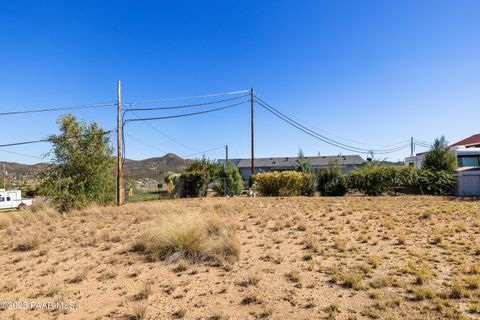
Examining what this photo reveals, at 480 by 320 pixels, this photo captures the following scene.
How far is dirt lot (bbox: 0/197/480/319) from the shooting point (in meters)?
4.23

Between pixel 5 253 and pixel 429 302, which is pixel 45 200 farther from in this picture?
pixel 429 302

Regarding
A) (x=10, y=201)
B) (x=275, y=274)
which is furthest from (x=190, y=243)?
(x=10, y=201)

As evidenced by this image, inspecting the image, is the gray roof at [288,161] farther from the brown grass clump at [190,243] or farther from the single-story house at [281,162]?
the brown grass clump at [190,243]

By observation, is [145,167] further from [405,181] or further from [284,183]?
[405,181]

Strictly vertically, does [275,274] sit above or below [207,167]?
below

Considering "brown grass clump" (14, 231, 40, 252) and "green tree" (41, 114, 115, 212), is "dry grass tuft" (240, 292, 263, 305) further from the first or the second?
"green tree" (41, 114, 115, 212)

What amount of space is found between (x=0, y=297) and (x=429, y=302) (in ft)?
23.6

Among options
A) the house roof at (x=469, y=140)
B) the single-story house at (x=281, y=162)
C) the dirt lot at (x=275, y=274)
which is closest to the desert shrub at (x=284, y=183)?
the dirt lot at (x=275, y=274)

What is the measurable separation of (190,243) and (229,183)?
16.4m

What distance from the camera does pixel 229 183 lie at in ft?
76.1

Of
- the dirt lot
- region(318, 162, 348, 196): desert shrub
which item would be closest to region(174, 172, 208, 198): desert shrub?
region(318, 162, 348, 196): desert shrub

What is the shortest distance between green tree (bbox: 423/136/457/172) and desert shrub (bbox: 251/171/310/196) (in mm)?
9231

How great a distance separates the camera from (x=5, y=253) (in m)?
7.98

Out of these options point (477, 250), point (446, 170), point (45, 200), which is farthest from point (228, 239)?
point (446, 170)
